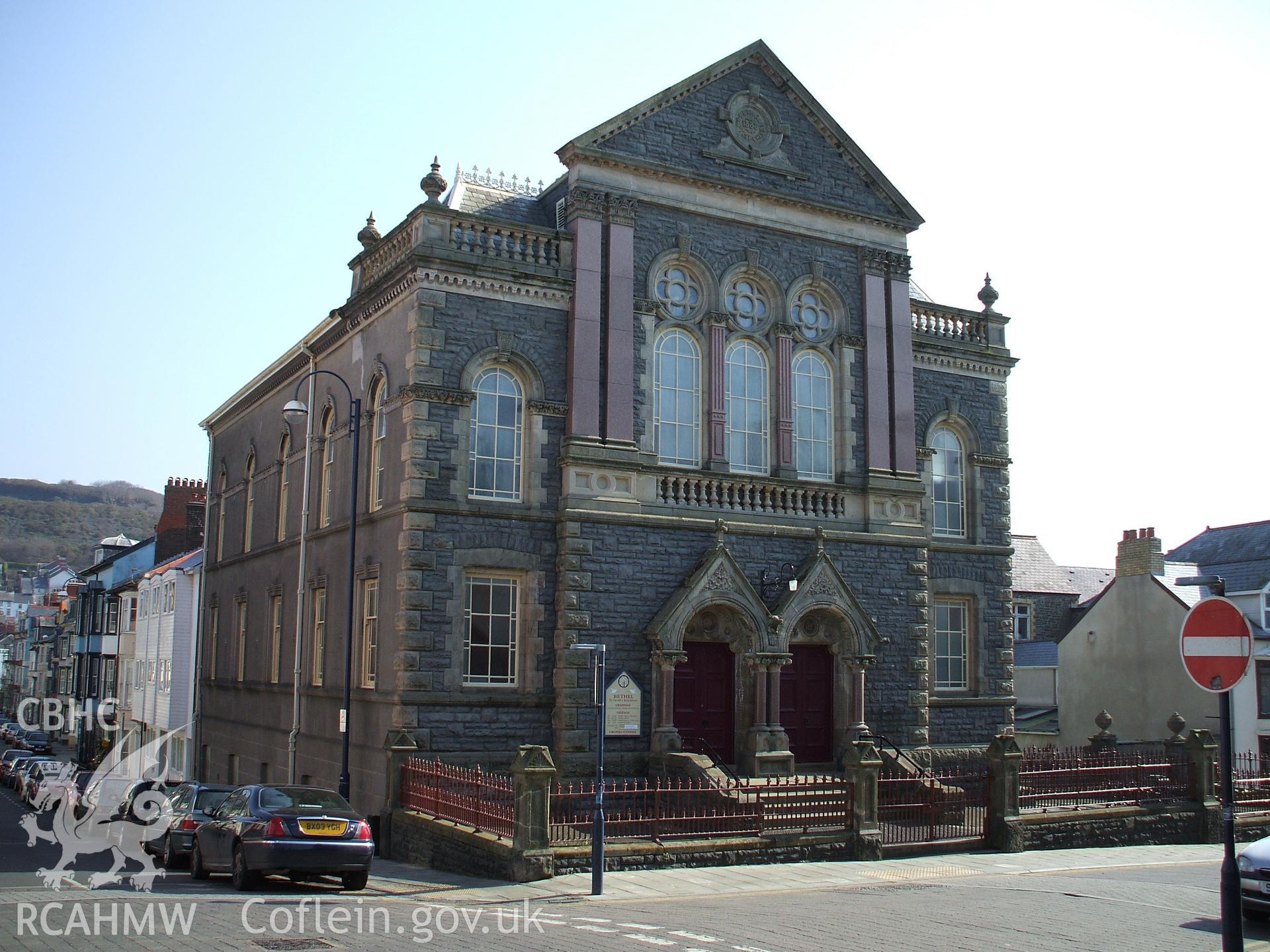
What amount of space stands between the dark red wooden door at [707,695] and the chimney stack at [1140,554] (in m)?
23.0

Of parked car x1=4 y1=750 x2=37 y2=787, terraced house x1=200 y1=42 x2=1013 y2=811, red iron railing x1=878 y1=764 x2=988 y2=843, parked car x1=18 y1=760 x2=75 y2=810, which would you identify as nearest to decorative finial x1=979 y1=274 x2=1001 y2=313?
terraced house x1=200 y1=42 x2=1013 y2=811

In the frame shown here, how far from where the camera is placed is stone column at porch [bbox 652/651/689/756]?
78.3 feet

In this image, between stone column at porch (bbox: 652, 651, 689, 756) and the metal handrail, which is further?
the metal handrail

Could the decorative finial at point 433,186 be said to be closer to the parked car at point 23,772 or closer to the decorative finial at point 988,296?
the decorative finial at point 988,296

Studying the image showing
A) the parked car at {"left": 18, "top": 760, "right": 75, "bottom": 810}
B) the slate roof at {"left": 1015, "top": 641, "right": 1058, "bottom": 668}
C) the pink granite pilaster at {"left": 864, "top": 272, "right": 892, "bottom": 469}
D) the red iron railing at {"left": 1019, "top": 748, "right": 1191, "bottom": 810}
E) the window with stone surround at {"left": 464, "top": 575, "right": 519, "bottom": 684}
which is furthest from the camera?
the slate roof at {"left": 1015, "top": 641, "right": 1058, "bottom": 668}

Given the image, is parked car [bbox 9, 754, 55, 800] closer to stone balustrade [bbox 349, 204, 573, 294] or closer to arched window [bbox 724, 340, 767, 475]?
stone balustrade [bbox 349, 204, 573, 294]

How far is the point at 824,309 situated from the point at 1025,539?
28.7 meters

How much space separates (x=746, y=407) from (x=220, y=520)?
759 inches

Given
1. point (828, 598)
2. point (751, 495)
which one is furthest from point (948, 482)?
point (751, 495)

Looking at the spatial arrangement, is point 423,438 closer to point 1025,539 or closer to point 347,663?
point 347,663

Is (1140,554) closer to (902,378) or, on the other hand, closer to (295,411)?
(902,378)

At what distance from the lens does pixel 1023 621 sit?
4878 cm

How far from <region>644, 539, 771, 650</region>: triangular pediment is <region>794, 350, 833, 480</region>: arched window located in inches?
134

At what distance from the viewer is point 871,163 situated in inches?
1118
